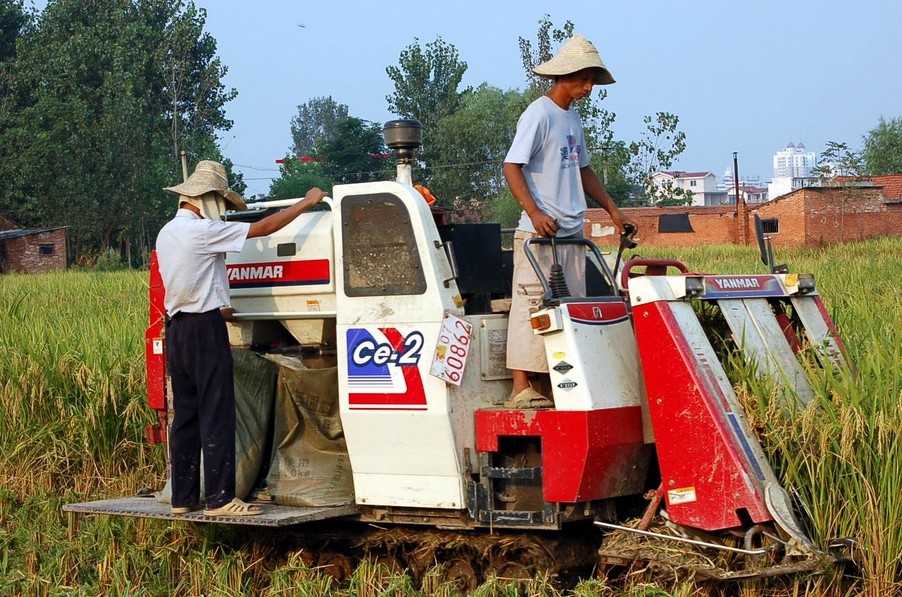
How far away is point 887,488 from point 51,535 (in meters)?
4.62

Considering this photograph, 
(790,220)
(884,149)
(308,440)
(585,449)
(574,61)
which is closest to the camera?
(585,449)

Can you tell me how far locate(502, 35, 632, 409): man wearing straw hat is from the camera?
540 cm

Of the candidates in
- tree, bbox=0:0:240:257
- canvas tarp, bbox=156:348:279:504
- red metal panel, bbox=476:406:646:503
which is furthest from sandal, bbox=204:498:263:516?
tree, bbox=0:0:240:257

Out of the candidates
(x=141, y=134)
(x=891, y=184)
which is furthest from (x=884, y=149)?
(x=141, y=134)

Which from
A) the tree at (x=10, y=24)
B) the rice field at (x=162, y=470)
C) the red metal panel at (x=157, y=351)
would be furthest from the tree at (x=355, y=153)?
the red metal panel at (x=157, y=351)

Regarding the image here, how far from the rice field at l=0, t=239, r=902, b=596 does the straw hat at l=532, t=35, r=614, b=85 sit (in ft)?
5.48

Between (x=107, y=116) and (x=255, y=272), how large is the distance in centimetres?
3943

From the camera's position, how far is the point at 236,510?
5.71m

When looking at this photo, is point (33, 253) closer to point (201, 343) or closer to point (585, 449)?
point (201, 343)

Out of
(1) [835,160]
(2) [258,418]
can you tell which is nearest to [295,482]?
(2) [258,418]

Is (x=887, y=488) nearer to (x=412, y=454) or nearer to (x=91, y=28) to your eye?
(x=412, y=454)

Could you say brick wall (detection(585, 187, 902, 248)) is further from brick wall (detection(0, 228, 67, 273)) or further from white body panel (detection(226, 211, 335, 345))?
white body panel (detection(226, 211, 335, 345))

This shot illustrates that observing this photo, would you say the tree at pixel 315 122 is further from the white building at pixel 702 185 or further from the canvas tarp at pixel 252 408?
the canvas tarp at pixel 252 408

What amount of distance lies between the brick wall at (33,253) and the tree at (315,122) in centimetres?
7233
